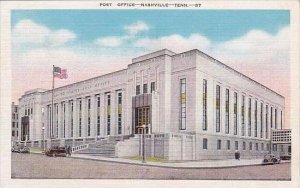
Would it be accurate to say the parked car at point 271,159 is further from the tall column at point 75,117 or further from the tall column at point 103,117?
the tall column at point 75,117

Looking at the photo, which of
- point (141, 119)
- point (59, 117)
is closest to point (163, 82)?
point (141, 119)

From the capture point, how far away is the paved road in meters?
3.37

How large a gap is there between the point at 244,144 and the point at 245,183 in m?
0.51

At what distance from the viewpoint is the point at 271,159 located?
3422 millimetres

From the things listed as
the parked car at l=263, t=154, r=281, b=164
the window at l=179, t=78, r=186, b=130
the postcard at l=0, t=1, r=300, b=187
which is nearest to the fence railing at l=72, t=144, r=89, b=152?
the postcard at l=0, t=1, r=300, b=187

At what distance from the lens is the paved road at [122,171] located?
3.37 m

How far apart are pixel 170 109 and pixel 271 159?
2.45 feet

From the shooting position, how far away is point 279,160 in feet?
11.0

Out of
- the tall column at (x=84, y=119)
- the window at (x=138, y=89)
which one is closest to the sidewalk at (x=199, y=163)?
the tall column at (x=84, y=119)

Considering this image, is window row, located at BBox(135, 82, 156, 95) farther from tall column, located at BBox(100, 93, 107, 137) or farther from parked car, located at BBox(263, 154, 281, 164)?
parked car, located at BBox(263, 154, 281, 164)

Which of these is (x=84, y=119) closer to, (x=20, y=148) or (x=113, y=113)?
(x=113, y=113)

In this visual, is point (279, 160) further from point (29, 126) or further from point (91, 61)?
point (29, 126)

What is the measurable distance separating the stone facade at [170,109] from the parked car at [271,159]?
0.19ft

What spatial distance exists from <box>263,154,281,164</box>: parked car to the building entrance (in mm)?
823
